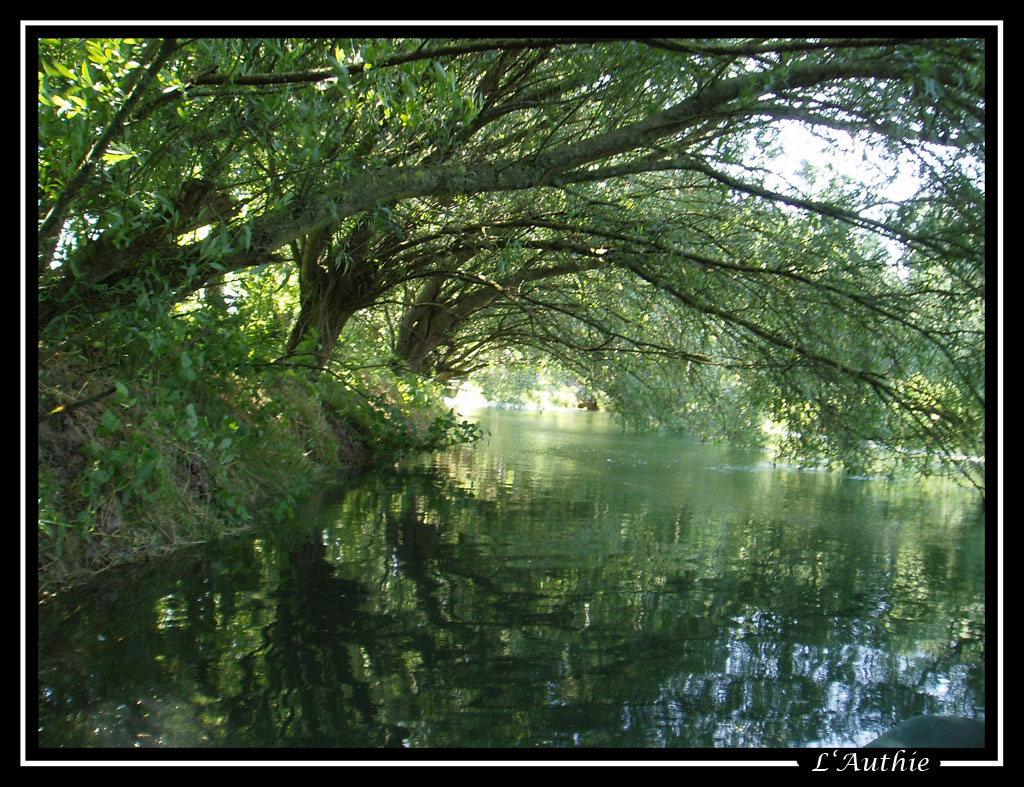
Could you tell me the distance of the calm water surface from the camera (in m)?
3.60

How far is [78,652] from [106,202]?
2.52m

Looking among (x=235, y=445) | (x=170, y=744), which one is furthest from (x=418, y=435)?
(x=170, y=744)

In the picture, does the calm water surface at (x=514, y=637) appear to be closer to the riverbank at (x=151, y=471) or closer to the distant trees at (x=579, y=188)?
the riverbank at (x=151, y=471)

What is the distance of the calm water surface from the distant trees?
5.43 ft

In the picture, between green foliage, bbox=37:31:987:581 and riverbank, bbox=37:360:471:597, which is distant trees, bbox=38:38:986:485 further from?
riverbank, bbox=37:360:471:597

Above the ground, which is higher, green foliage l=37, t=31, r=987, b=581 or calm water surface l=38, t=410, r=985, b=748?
green foliage l=37, t=31, r=987, b=581

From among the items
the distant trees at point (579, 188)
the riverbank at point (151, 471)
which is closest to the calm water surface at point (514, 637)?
the riverbank at point (151, 471)

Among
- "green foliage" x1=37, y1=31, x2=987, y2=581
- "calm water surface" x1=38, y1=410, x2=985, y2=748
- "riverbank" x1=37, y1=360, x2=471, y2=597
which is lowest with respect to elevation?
"calm water surface" x1=38, y1=410, x2=985, y2=748

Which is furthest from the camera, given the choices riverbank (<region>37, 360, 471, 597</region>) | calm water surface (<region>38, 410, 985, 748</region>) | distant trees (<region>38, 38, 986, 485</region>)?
riverbank (<region>37, 360, 471, 597</region>)

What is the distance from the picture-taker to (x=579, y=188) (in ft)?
25.9

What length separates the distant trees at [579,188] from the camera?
4094 millimetres

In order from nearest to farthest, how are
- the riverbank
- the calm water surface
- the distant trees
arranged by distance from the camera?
the calm water surface
the distant trees
the riverbank

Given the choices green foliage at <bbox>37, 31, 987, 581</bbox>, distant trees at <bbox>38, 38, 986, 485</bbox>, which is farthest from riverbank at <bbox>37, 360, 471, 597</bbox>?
distant trees at <bbox>38, 38, 986, 485</bbox>
